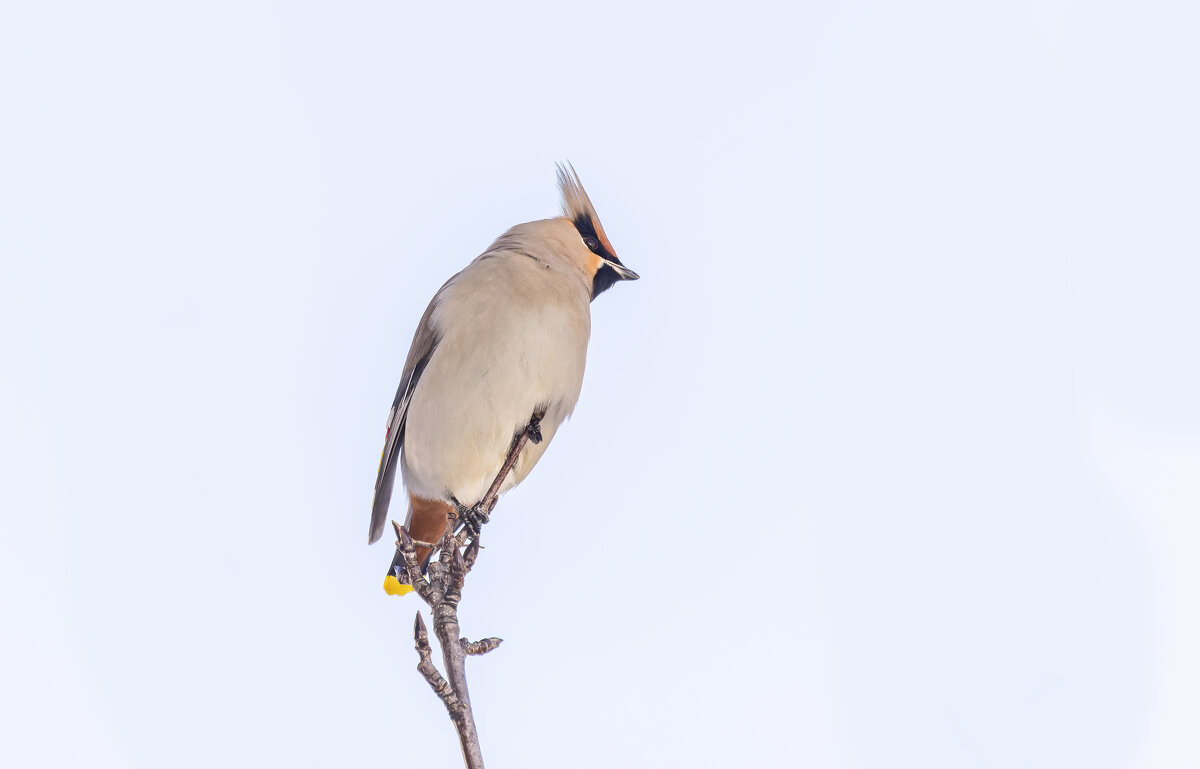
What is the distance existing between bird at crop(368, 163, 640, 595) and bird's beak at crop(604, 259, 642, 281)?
1.51ft

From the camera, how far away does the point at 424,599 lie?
7.81 ft

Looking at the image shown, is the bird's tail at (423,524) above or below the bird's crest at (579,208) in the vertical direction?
below

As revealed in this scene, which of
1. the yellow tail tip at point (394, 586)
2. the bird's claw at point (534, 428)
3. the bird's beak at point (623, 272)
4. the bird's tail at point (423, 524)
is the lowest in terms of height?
the yellow tail tip at point (394, 586)

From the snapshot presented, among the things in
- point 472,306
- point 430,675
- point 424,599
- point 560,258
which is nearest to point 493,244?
point 560,258

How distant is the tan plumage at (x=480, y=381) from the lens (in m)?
3.76

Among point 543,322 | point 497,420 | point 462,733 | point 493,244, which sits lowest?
point 462,733

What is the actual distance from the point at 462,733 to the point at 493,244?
2.97 m

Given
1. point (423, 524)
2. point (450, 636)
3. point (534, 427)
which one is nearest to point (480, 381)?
point (534, 427)

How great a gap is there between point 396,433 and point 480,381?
0.47m

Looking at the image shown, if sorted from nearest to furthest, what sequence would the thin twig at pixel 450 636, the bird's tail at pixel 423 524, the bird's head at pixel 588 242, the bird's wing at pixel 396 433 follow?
the thin twig at pixel 450 636
the bird's tail at pixel 423 524
the bird's wing at pixel 396 433
the bird's head at pixel 588 242

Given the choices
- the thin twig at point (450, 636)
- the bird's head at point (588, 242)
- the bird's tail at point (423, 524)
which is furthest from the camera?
the bird's head at point (588, 242)

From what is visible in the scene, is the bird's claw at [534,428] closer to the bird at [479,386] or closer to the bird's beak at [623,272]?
the bird at [479,386]

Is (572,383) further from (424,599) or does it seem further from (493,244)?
(424,599)

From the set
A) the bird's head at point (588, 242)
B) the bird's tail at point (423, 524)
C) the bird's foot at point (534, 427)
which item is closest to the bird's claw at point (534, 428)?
the bird's foot at point (534, 427)
